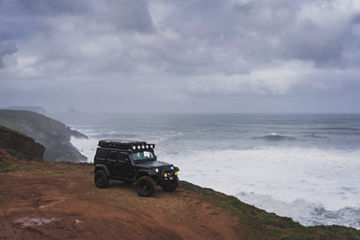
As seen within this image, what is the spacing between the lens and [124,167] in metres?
12.3

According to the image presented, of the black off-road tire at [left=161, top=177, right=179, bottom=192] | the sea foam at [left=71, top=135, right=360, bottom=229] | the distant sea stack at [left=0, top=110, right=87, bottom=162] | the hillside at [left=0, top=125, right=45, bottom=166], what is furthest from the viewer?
the distant sea stack at [left=0, top=110, right=87, bottom=162]

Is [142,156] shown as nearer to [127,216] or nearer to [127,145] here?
[127,145]

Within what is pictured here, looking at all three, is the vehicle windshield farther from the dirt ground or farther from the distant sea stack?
the distant sea stack

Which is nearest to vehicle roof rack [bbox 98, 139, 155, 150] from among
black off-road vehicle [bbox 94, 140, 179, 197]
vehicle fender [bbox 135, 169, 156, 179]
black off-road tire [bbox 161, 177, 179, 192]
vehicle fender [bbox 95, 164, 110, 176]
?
black off-road vehicle [bbox 94, 140, 179, 197]

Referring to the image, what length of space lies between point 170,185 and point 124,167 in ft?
7.26

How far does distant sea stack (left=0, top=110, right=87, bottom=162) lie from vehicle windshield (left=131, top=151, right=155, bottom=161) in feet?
108

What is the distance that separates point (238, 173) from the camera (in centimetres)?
3033

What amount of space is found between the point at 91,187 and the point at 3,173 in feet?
19.9

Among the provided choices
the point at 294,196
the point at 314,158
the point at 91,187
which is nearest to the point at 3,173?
the point at 91,187

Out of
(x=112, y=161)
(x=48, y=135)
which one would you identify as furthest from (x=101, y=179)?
(x=48, y=135)

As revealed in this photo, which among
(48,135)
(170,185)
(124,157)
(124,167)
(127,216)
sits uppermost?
(124,157)

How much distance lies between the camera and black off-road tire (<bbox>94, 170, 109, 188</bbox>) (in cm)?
1267

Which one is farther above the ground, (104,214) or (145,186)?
(145,186)

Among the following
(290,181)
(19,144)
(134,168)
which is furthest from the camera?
(290,181)
